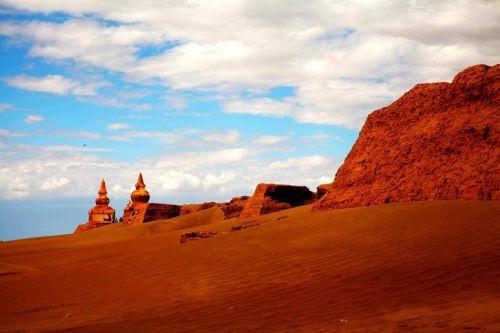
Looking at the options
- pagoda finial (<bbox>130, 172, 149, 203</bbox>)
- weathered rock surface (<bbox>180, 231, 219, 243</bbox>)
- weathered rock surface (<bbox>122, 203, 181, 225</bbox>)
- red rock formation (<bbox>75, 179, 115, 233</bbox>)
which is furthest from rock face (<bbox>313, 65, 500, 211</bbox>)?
red rock formation (<bbox>75, 179, 115, 233</bbox>)

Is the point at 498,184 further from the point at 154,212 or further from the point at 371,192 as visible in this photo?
the point at 154,212

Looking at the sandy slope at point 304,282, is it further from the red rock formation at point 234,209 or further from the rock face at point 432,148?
the red rock formation at point 234,209

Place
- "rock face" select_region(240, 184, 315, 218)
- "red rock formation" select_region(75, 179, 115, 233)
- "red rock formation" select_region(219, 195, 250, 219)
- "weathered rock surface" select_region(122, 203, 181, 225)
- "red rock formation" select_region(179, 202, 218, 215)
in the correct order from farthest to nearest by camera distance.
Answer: "red rock formation" select_region(75, 179, 115, 233), "red rock formation" select_region(179, 202, 218, 215), "weathered rock surface" select_region(122, 203, 181, 225), "red rock formation" select_region(219, 195, 250, 219), "rock face" select_region(240, 184, 315, 218)

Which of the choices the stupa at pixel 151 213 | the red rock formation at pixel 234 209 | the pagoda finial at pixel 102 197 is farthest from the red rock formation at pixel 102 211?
the red rock formation at pixel 234 209

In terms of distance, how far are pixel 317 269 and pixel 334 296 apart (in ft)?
5.53

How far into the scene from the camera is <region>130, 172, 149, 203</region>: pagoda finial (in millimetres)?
49188

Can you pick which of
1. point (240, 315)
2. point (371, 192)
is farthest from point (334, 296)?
point (371, 192)

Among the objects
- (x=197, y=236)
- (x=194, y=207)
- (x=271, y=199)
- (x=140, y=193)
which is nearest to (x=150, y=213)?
(x=194, y=207)

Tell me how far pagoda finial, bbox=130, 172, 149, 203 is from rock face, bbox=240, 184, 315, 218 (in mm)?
24510

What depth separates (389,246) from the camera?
9789mm

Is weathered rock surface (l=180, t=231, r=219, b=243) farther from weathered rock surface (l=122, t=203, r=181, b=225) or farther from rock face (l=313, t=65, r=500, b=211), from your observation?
weathered rock surface (l=122, t=203, r=181, b=225)

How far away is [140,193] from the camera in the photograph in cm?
4919

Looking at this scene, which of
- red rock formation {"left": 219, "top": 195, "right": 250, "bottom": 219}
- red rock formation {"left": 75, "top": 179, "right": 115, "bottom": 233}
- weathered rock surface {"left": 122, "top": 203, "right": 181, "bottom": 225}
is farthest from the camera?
red rock formation {"left": 75, "top": 179, "right": 115, "bottom": 233}

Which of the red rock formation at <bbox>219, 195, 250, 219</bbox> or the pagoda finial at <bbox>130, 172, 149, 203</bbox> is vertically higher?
the pagoda finial at <bbox>130, 172, 149, 203</bbox>
